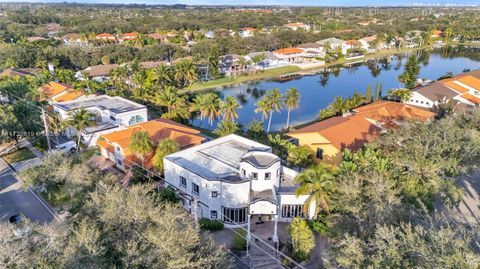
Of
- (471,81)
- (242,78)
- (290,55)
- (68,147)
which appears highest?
(471,81)

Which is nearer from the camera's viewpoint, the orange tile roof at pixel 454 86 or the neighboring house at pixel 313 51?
the orange tile roof at pixel 454 86

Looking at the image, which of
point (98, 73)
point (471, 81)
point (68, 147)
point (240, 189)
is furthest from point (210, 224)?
point (98, 73)

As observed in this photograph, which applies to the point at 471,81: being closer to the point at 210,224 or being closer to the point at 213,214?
the point at 213,214

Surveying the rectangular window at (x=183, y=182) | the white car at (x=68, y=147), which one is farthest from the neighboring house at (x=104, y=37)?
the rectangular window at (x=183, y=182)

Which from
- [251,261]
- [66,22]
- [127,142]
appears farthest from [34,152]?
[66,22]

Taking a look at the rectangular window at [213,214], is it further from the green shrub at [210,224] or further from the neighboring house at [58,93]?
the neighboring house at [58,93]

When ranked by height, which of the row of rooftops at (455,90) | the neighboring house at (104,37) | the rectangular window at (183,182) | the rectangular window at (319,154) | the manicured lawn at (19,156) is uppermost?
the neighboring house at (104,37)
